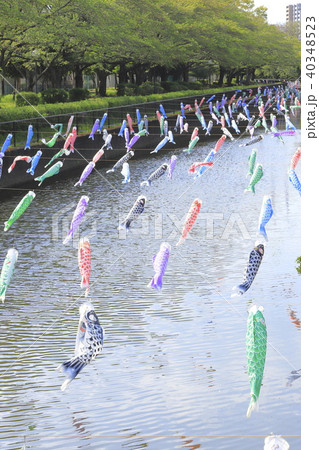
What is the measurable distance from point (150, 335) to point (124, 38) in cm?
2963

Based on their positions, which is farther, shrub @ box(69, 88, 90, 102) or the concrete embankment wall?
shrub @ box(69, 88, 90, 102)

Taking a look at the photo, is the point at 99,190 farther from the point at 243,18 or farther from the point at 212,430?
the point at 243,18

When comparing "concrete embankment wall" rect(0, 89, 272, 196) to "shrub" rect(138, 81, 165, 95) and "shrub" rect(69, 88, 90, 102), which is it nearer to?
"shrub" rect(138, 81, 165, 95)

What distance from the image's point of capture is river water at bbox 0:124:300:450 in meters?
7.92

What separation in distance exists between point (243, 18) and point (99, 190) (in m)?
48.7

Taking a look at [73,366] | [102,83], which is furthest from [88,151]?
[73,366]

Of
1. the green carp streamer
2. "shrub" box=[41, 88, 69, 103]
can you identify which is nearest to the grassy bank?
"shrub" box=[41, 88, 69, 103]

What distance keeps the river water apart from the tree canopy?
1224 centimetres

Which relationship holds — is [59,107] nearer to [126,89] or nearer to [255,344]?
[126,89]

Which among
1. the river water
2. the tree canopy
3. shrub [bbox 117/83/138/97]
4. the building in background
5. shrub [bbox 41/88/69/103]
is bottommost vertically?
the river water

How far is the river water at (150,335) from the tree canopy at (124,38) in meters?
12.2

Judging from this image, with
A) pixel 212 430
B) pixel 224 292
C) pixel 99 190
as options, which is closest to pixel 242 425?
pixel 212 430

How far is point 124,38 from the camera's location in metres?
38.3

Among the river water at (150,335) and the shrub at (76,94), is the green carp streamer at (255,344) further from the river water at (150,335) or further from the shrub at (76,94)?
the shrub at (76,94)
